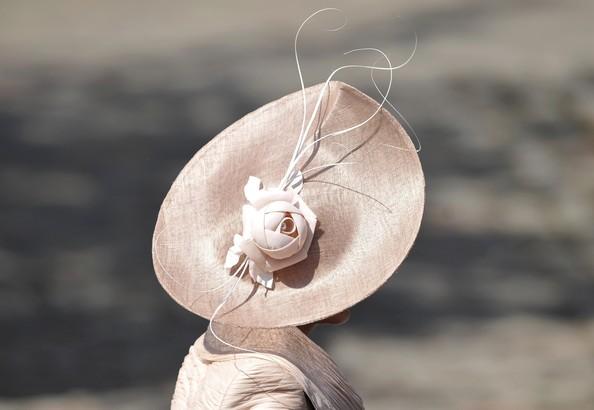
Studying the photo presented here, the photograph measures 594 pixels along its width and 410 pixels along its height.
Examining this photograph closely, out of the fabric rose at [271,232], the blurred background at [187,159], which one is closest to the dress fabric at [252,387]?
the fabric rose at [271,232]

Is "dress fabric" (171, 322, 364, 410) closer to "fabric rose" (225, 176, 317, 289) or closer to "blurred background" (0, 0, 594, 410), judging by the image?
"fabric rose" (225, 176, 317, 289)

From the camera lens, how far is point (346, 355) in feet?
11.0

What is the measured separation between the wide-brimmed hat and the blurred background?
1.69 m

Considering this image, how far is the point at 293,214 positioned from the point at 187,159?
6.46 feet

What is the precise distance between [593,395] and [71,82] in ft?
6.09

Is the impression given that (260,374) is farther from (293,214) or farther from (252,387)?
(293,214)

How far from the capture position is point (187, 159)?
10.8ft

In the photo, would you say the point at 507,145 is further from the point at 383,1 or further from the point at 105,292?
the point at 105,292

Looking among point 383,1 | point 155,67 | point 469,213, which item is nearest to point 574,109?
point 469,213

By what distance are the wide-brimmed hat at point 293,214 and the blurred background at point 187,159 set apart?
5.56 ft

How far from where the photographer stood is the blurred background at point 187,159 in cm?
325

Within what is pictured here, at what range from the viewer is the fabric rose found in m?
1.36

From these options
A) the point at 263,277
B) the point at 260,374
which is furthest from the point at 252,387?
the point at 263,277

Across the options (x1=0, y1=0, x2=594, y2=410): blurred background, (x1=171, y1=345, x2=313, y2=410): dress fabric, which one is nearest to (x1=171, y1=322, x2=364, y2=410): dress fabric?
(x1=171, y1=345, x2=313, y2=410): dress fabric
